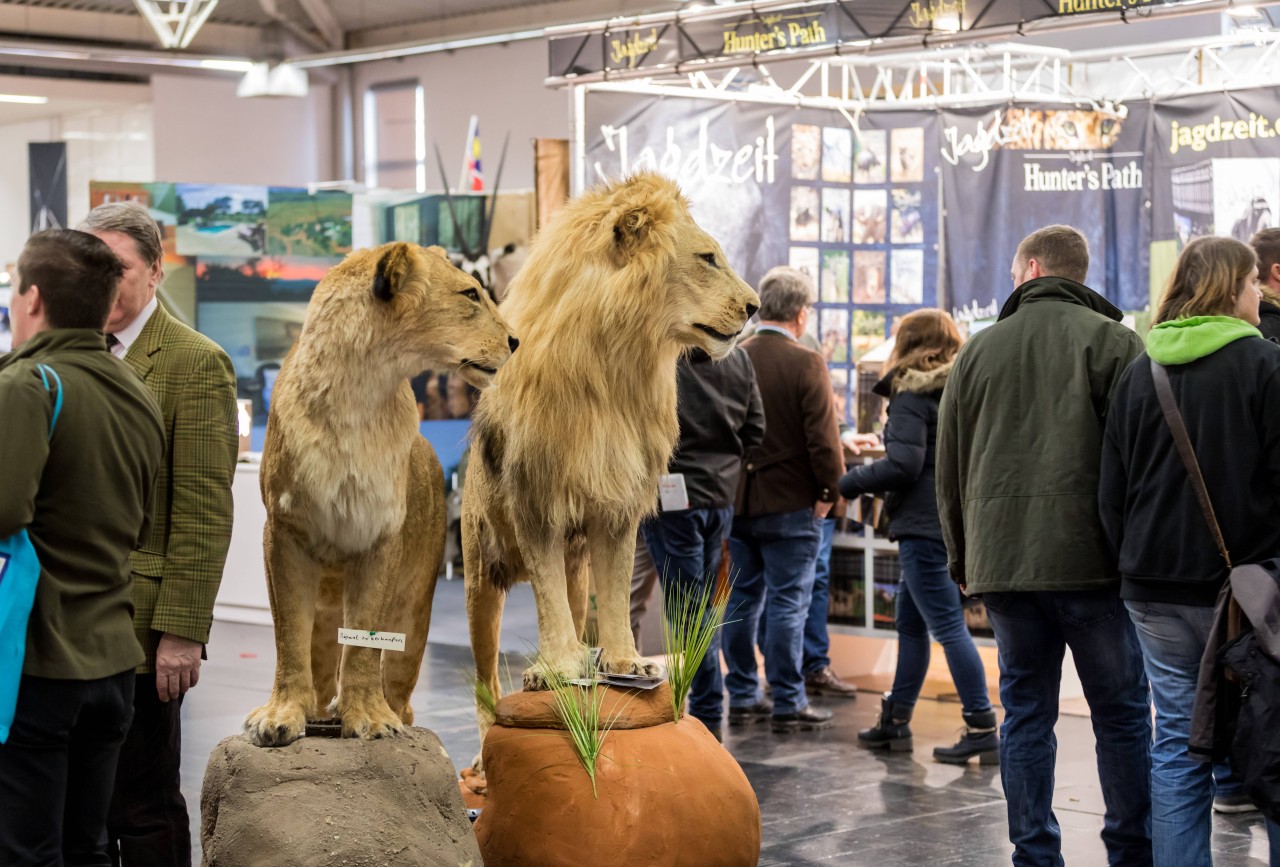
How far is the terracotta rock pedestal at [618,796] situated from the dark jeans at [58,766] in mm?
1005

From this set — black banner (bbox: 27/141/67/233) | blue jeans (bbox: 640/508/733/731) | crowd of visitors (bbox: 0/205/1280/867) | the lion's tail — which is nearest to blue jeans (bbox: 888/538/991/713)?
blue jeans (bbox: 640/508/733/731)

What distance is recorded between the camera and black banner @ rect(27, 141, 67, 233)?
671 inches

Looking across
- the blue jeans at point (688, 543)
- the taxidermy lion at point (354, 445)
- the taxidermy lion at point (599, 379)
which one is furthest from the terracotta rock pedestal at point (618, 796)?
the blue jeans at point (688, 543)

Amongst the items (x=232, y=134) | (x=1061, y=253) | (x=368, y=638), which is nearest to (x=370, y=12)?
(x=232, y=134)

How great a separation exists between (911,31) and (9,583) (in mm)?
5542

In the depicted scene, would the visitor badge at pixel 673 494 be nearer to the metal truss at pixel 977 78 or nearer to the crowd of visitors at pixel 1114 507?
the crowd of visitors at pixel 1114 507

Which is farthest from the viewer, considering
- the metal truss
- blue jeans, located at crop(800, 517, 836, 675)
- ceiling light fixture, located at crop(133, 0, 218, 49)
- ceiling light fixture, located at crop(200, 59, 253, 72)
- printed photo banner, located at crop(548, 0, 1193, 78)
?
ceiling light fixture, located at crop(200, 59, 253, 72)

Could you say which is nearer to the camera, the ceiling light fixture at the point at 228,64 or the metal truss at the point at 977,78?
the metal truss at the point at 977,78

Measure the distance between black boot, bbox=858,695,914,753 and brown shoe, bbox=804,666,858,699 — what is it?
0.98m

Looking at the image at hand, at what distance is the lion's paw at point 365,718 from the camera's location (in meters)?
3.06

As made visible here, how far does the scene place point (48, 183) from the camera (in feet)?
57.0

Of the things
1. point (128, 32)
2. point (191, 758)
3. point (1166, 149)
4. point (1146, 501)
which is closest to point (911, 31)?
point (1166, 149)

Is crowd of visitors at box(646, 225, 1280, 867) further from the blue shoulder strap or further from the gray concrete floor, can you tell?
the blue shoulder strap

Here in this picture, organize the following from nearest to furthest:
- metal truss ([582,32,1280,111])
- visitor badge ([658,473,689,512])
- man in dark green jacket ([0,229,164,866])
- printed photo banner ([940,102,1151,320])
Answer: man in dark green jacket ([0,229,164,866]), visitor badge ([658,473,689,512]), metal truss ([582,32,1280,111]), printed photo banner ([940,102,1151,320])
